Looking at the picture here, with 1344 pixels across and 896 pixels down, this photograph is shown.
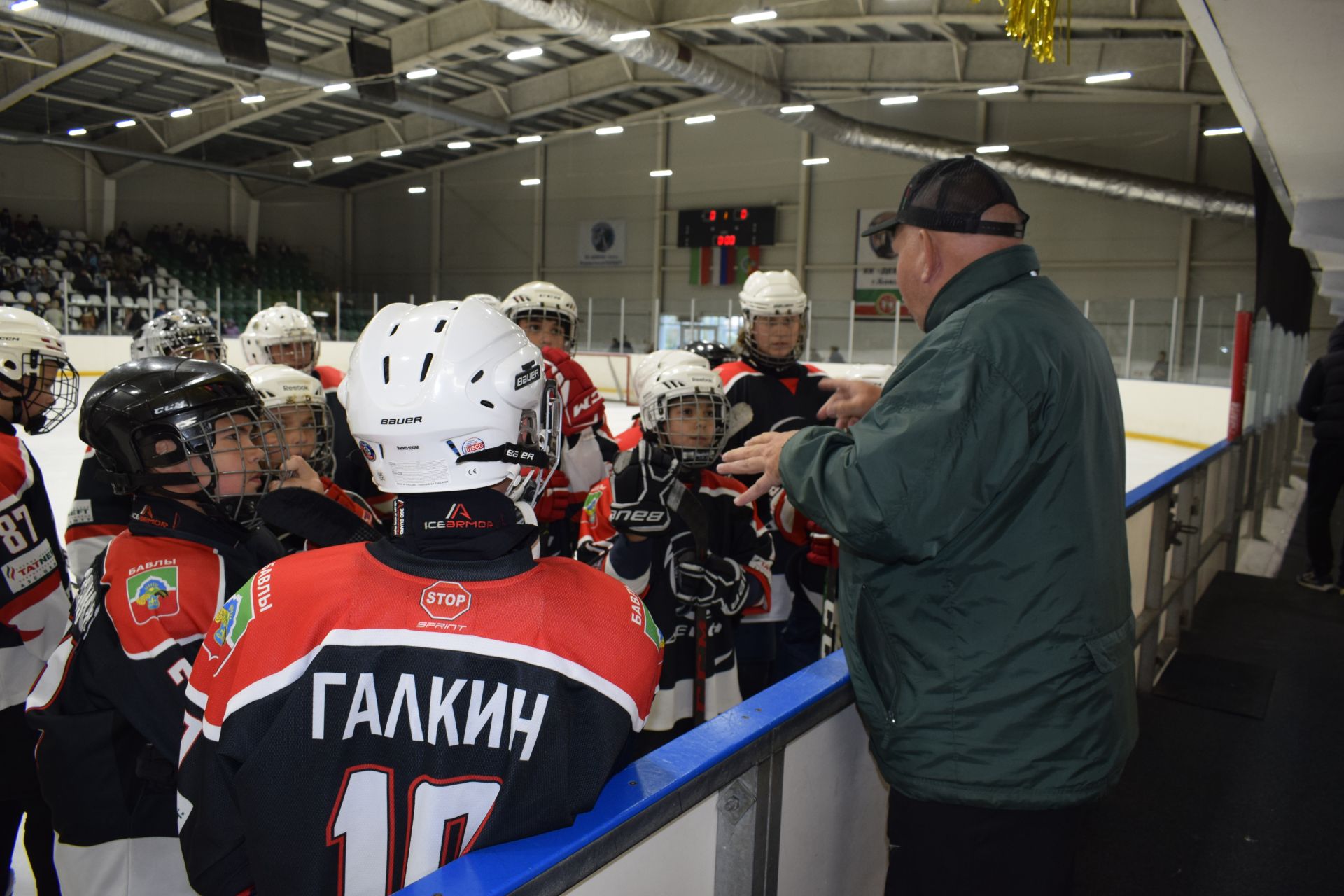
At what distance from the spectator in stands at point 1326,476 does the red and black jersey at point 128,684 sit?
547 centimetres

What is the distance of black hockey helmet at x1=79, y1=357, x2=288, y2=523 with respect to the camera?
5.04ft

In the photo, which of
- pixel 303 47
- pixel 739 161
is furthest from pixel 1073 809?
pixel 739 161

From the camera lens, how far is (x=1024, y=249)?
1.39 meters

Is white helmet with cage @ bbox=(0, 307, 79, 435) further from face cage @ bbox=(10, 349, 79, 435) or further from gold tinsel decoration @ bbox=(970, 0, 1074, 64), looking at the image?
gold tinsel decoration @ bbox=(970, 0, 1074, 64)

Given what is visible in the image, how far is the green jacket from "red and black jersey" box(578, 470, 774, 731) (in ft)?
3.16

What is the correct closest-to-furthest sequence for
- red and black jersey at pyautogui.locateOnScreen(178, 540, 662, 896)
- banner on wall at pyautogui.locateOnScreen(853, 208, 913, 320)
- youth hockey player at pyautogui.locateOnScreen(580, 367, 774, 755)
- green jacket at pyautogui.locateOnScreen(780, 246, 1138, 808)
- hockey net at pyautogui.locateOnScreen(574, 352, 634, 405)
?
1. red and black jersey at pyautogui.locateOnScreen(178, 540, 662, 896)
2. green jacket at pyautogui.locateOnScreen(780, 246, 1138, 808)
3. youth hockey player at pyautogui.locateOnScreen(580, 367, 774, 755)
4. hockey net at pyautogui.locateOnScreen(574, 352, 634, 405)
5. banner on wall at pyautogui.locateOnScreen(853, 208, 913, 320)

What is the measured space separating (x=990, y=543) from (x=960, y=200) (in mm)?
514

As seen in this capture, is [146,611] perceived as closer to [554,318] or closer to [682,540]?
→ [682,540]

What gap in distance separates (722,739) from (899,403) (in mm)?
499

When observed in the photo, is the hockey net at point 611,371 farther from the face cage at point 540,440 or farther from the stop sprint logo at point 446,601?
the stop sprint logo at point 446,601

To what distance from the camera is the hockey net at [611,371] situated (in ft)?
49.5

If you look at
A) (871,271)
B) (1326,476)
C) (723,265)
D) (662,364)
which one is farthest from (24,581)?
(723,265)

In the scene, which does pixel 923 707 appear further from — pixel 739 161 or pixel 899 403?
pixel 739 161

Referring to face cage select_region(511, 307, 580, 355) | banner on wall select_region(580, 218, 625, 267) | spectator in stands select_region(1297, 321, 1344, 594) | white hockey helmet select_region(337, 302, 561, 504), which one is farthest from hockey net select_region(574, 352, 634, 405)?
white hockey helmet select_region(337, 302, 561, 504)
